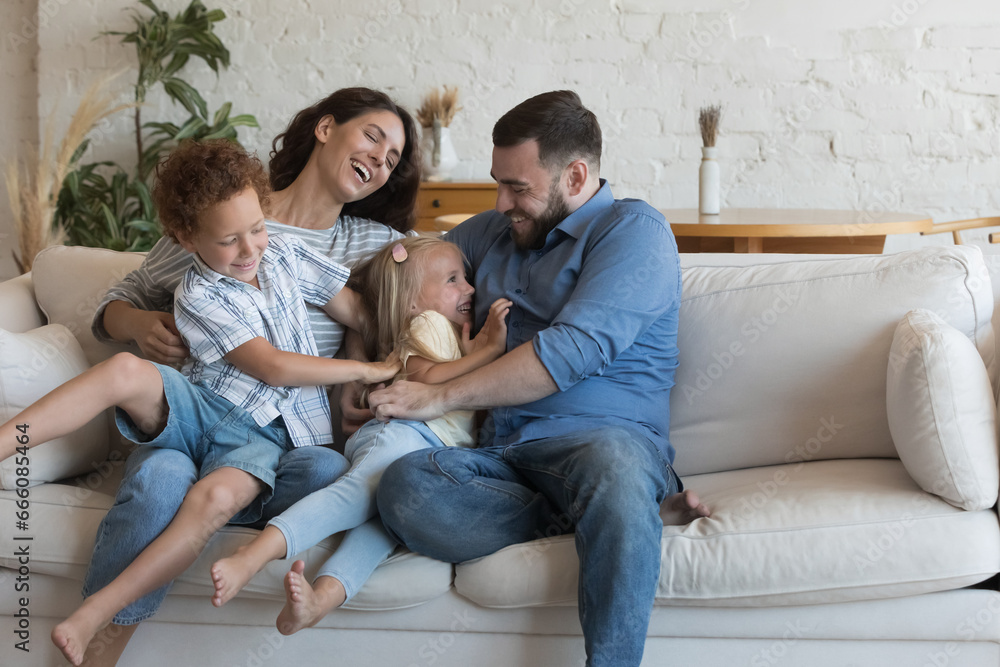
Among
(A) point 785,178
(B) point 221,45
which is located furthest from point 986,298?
(B) point 221,45

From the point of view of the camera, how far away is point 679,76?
394cm

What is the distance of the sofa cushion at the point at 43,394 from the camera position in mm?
1613

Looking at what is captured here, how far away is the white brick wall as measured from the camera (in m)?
3.80

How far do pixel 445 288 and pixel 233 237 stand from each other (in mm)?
450

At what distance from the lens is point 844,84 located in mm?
3844

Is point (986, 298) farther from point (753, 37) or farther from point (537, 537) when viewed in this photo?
point (753, 37)

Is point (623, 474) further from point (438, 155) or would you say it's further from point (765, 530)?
point (438, 155)

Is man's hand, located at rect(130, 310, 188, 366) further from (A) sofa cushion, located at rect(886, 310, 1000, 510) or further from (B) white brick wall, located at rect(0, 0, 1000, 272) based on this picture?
(B) white brick wall, located at rect(0, 0, 1000, 272)

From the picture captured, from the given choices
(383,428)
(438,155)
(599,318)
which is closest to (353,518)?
(383,428)

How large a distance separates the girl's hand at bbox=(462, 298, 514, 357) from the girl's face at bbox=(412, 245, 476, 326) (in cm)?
10

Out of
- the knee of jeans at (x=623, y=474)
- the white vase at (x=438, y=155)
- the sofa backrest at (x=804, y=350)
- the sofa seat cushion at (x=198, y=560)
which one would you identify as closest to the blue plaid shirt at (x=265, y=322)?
the sofa seat cushion at (x=198, y=560)

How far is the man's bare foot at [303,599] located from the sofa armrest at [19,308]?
44.1 inches

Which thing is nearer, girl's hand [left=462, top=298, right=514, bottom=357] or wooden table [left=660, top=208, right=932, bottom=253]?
girl's hand [left=462, top=298, right=514, bottom=357]

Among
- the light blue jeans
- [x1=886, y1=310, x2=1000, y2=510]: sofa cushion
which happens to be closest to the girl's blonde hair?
the light blue jeans
